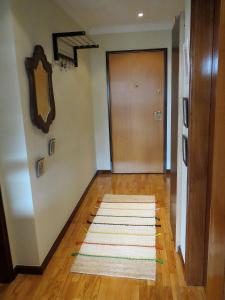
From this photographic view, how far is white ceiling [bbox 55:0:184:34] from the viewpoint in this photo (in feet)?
8.86

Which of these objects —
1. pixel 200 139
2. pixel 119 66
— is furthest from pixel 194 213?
pixel 119 66

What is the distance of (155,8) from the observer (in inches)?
116

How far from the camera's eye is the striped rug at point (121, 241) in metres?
2.03

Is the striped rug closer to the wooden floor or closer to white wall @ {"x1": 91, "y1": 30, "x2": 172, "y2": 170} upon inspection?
the wooden floor

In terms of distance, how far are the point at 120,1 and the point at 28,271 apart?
2737 millimetres

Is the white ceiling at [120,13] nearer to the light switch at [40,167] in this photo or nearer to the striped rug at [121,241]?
the light switch at [40,167]

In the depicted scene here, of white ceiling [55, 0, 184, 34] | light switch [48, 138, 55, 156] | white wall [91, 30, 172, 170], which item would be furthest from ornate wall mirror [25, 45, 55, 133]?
white wall [91, 30, 172, 170]

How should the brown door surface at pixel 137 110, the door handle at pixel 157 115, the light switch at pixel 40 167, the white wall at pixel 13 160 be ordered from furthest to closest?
the door handle at pixel 157 115
the brown door surface at pixel 137 110
the light switch at pixel 40 167
the white wall at pixel 13 160

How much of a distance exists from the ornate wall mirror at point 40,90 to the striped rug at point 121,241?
45.8 inches

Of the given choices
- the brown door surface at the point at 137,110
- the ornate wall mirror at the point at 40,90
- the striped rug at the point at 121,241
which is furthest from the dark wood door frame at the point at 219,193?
the brown door surface at the point at 137,110

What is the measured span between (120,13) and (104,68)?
997mm

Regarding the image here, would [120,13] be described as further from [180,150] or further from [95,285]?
[95,285]

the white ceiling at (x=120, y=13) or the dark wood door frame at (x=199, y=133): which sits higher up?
the white ceiling at (x=120, y=13)

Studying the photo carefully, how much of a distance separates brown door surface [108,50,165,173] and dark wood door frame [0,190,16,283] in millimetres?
2611
